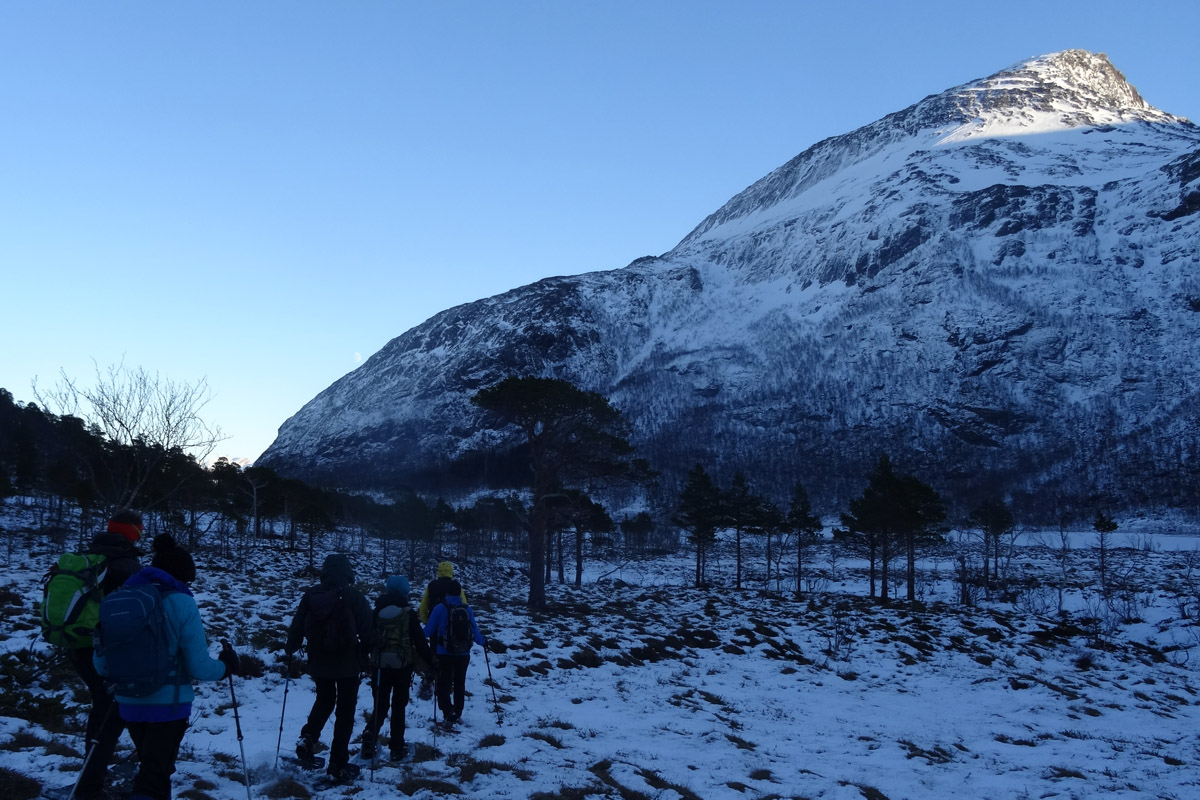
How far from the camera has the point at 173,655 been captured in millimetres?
4828

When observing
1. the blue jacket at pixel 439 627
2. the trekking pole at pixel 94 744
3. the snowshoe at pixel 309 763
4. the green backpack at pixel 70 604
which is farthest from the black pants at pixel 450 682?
the green backpack at pixel 70 604

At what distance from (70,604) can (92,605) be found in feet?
0.53

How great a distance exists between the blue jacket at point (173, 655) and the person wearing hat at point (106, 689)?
86cm

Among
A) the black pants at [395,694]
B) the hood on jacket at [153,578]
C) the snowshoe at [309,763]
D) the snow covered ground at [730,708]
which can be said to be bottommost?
the snow covered ground at [730,708]

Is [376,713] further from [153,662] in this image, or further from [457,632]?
[153,662]

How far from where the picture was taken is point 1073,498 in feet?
467

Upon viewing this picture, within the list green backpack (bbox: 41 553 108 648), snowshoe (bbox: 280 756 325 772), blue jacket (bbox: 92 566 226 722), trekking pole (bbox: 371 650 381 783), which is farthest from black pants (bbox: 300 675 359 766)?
blue jacket (bbox: 92 566 226 722)

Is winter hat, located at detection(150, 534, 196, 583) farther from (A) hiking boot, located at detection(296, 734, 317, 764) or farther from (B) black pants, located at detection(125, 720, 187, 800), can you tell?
(A) hiking boot, located at detection(296, 734, 317, 764)

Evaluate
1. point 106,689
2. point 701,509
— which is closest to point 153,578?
point 106,689

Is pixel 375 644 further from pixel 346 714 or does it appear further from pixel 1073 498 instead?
pixel 1073 498

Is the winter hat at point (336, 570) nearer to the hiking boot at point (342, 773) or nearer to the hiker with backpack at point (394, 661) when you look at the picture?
the hiker with backpack at point (394, 661)

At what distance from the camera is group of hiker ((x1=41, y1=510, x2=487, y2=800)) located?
15.4ft

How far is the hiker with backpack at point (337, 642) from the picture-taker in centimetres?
710

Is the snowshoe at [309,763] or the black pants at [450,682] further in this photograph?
the black pants at [450,682]
